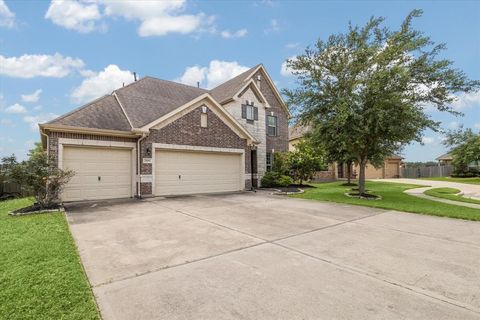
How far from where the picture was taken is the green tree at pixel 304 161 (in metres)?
17.5

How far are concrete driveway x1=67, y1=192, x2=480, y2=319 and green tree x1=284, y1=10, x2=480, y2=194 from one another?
542 centimetres

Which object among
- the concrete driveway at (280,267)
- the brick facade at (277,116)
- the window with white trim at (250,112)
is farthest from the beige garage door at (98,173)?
the brick facade at (277,116)

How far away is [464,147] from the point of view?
98.0ft

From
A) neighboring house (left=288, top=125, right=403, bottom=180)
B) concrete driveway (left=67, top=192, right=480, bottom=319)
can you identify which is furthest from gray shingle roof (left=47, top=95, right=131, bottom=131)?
neighboring house (left=288, top=125, right=403, bottom=180)

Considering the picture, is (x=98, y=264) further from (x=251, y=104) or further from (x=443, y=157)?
(x=443, y=157)

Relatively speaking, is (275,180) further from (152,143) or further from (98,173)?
(98,173)

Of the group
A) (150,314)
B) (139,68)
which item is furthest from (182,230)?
(139,68)

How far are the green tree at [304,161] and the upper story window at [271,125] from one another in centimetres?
266

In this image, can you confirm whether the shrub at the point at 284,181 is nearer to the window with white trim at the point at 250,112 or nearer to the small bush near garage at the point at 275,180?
the small bush near garage at the point at 275,180

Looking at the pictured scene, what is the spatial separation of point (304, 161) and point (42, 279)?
15634mm

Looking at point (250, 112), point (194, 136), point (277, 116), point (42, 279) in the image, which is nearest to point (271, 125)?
point (277, 116)

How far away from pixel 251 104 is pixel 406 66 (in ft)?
31.0

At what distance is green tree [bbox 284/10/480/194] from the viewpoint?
11.6m

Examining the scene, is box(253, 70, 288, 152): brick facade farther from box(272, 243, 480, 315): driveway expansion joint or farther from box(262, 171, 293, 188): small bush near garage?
box(272, 243, 480, 315): driveway expansion joint
